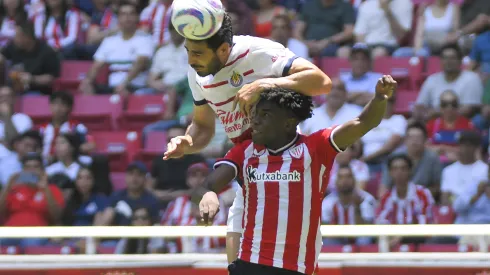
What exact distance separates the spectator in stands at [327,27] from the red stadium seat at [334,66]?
0.54ft

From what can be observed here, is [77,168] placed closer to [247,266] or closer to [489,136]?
[489,136]

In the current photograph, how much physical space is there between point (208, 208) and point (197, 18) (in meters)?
0.98

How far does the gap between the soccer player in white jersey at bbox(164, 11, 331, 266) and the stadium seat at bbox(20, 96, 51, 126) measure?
577cm

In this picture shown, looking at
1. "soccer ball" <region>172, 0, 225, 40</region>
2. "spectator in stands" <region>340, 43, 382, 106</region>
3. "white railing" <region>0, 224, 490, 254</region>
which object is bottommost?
"white railing" <region>0, 224, 490, 254</region>

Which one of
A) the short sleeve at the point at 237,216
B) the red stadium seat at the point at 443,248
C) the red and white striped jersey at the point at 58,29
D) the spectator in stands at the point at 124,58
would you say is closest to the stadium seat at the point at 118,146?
the spectator in stands at the point at 124,58

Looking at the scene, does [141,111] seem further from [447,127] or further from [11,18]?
[447,127]

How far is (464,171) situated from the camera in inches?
348

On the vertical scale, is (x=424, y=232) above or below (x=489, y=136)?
below

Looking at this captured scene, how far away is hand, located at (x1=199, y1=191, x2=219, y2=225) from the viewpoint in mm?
4426

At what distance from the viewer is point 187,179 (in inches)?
369

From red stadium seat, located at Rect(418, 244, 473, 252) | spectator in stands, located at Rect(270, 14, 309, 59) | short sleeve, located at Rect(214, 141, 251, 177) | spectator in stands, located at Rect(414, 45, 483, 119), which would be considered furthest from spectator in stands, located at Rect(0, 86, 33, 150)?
short sleeve, located at Rect(214, 141, 251, 177)

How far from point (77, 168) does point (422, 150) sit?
129 inches

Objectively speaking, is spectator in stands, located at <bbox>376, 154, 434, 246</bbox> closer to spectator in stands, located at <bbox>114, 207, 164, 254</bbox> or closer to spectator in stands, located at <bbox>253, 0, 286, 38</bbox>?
spectator in stands, located at <bbox>114, 207, 164, 254</bbox>

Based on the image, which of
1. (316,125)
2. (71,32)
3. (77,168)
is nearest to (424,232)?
(316,125)
